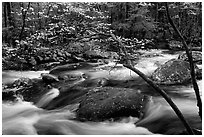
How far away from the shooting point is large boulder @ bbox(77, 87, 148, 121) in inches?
184

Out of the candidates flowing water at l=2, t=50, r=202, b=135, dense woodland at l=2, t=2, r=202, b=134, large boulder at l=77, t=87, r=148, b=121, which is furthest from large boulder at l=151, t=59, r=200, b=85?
large boulder at l=77, t=87, r=148, b=121

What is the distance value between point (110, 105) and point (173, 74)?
3156 mm

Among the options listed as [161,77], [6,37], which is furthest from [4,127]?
[6,37]

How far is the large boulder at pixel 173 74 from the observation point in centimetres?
705

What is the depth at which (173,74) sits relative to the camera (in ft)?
23.5

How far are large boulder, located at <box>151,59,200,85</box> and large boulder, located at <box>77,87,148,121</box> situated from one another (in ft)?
7.32

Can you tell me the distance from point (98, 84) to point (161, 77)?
1.83 meters

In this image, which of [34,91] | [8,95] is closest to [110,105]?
[34,91]

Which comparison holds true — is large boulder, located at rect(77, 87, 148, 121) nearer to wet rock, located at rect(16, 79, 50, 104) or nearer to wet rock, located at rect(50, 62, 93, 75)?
wet rock, located at rect(16, 79, 50, 104)

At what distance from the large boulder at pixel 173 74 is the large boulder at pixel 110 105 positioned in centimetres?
223

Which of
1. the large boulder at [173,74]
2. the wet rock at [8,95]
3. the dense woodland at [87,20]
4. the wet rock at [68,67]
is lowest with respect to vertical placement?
the wet rock at [8,95]

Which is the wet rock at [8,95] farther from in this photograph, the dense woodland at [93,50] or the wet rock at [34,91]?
Result: the wet rock at [34,91]

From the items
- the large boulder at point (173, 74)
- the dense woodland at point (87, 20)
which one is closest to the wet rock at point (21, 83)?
the dense woodland at point (87, 20)

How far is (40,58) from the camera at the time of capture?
10430mm
